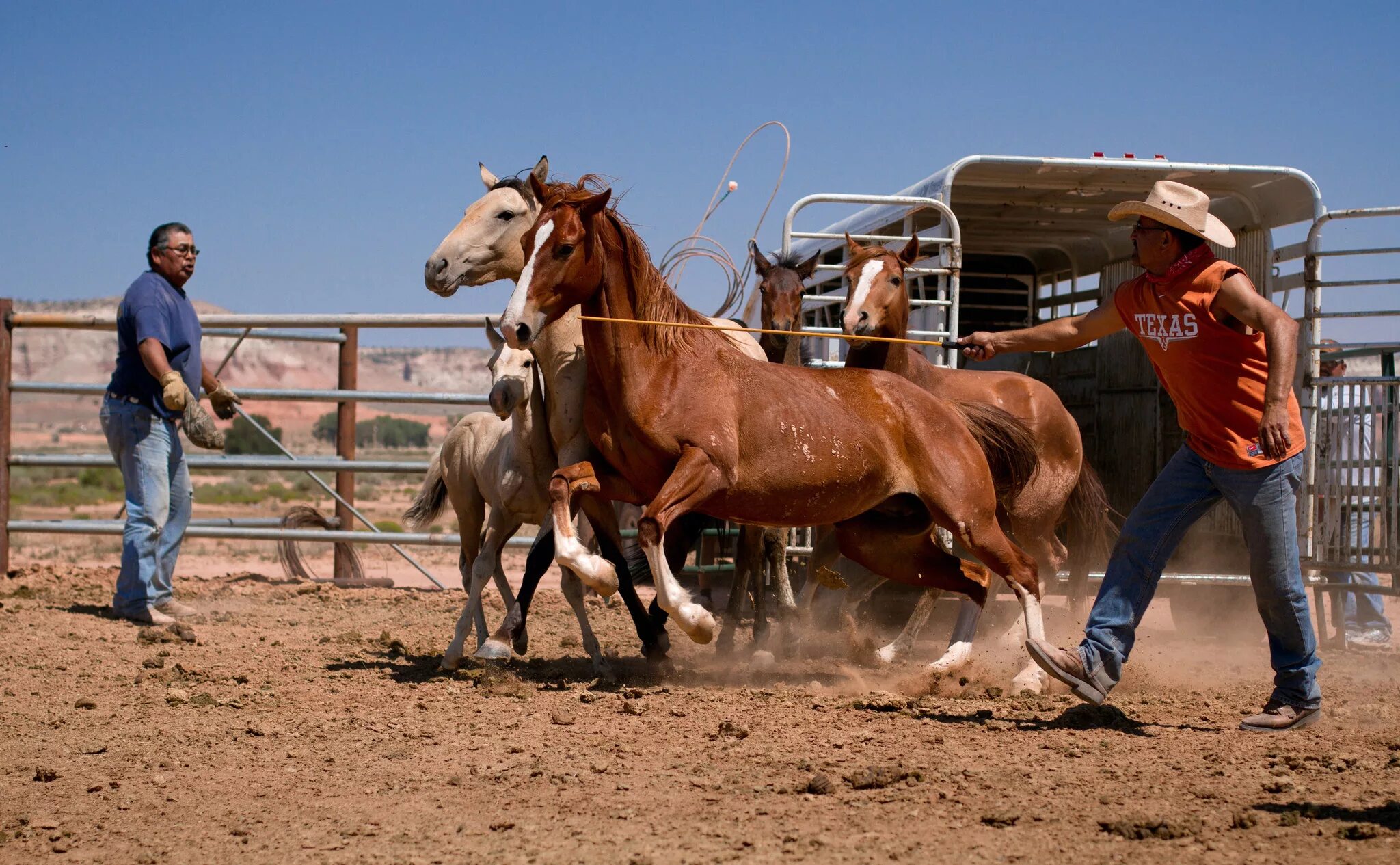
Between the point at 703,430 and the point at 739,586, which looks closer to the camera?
the point at 703,430

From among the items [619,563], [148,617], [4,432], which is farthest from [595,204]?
[4,432]

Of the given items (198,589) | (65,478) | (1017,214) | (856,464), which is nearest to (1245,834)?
(856,464)

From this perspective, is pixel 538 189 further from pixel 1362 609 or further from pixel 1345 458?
pixel 1362 609

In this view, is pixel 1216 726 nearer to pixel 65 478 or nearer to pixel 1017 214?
pixel 1017 214

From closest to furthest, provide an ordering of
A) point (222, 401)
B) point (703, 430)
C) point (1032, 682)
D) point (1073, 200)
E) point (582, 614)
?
1. point (703, 430)
2. point (1032, 682)
3. point (582, 614)
4. point (222, 401)
5. point (1073, 200)

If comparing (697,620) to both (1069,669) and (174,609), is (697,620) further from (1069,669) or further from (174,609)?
(174,609)

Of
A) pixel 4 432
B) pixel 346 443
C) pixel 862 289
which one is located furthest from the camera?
pixel 346 443

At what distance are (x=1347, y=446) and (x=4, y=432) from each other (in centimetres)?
1040

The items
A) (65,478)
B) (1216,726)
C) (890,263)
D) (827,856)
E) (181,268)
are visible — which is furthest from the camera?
(65,478)

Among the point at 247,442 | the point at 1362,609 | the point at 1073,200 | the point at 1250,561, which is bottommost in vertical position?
the point at 247,442

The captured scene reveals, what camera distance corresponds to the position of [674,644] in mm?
8375

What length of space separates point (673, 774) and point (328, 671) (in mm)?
2929

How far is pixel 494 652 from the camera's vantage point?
6379 mm

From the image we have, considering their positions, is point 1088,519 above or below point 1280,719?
above
